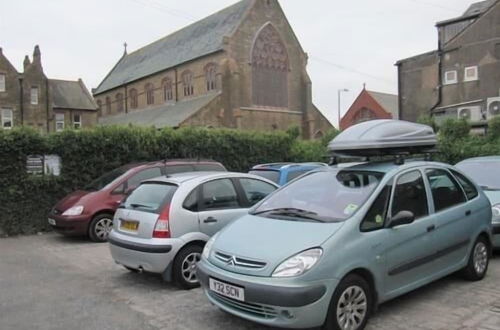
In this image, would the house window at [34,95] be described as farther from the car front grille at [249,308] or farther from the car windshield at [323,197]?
the car front grille at [249,308]

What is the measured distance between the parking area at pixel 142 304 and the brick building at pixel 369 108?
57.7 metres

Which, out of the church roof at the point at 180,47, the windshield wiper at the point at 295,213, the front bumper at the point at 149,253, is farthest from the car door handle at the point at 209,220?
the church roof at the point at 180,47

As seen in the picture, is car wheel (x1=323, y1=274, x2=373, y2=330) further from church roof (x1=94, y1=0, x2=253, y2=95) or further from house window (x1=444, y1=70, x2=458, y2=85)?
church roof (x1=94, y1=0, x2=253, y2=95)

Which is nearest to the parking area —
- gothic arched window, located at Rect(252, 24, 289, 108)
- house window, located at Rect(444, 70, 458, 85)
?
house window, located at Rect(444, 70, 458, 85)

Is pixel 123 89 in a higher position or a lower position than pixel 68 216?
higher

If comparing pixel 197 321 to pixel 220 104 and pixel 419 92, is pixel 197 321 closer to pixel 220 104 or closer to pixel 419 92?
pixel 419 92

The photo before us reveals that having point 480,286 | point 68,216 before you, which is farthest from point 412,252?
point 68,216

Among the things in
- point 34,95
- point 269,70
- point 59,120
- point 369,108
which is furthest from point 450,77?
point 34,95

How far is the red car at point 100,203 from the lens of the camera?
380 inches

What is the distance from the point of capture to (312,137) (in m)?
42.9

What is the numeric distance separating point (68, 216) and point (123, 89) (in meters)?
46.4

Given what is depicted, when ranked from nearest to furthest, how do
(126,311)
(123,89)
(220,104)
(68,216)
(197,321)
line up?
(197,321)
(126,311)
(68,216)
(220,104)
(123,89)

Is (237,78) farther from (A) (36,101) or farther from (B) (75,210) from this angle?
(B) (75,210)

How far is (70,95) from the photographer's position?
47.3 metres
